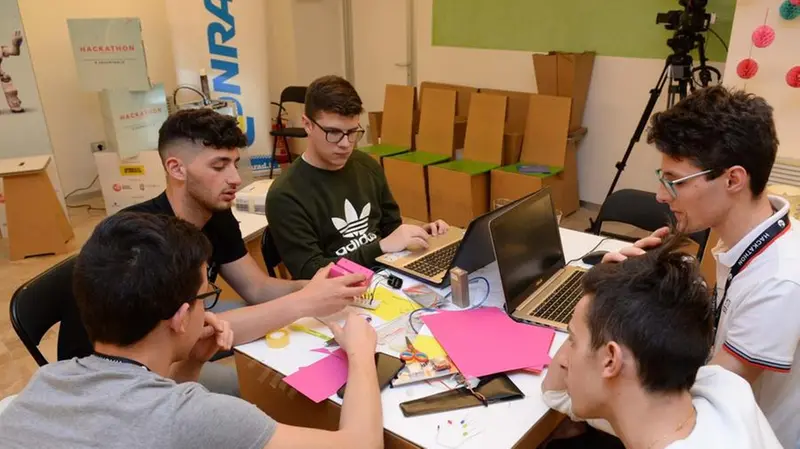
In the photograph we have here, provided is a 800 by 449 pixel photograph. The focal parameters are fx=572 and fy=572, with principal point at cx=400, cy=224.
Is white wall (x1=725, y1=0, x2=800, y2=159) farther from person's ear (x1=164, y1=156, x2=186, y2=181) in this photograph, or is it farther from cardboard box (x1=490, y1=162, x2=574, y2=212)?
person's ear (x1=164, y1=156, x2=186, y2=181)

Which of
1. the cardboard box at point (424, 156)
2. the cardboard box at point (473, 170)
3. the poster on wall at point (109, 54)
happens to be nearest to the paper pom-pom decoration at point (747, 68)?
the cardboard box at point (473, 170)

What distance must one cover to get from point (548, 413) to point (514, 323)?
0.35 metres

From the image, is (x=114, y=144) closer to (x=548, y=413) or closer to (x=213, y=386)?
(x=213, y=386)

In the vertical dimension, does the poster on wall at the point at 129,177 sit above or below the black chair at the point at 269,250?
below

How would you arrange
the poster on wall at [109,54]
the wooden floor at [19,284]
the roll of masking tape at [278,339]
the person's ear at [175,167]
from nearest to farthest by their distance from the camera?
1. the roll of masking tape at [278,339]
2. the person's ear at [175,167]
3. the wooden floor at [19,284]
4. the poster on wall at [109,54]

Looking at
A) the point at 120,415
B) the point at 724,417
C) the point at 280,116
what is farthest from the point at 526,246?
the point at 280,116

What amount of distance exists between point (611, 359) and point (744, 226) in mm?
640

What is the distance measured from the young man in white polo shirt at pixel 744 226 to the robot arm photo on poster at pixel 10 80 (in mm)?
4155

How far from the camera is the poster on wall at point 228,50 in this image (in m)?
4.78

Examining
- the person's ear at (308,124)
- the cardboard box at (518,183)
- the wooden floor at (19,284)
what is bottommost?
the wooden floor at (19,284)

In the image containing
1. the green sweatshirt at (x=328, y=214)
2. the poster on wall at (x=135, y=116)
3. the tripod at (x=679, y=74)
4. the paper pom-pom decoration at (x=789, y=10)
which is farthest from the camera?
the poster on wall at (x=135, y=116)

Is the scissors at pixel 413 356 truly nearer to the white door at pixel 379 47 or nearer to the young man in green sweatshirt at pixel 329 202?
the young man in green sweatshirt at pixel 329 202

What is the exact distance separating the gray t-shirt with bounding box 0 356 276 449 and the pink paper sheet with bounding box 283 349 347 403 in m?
0.27

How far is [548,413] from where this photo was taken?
125cm
